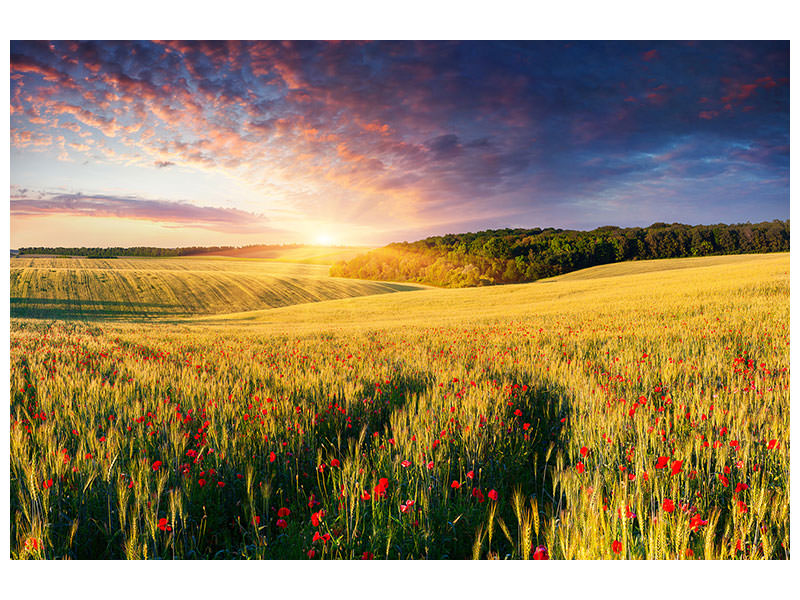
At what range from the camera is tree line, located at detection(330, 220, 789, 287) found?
229 inches

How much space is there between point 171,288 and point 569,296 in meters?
19.8

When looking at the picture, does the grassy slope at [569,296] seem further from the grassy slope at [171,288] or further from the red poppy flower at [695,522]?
the red poppy flower at [695,522]

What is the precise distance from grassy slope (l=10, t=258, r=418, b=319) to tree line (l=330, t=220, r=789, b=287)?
359cm

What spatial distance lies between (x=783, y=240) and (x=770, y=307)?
1.42m

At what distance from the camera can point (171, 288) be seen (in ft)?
68.8

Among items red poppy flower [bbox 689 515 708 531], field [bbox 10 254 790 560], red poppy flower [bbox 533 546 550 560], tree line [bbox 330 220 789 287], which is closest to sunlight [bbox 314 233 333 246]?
field [bbox 10 254 790 560]

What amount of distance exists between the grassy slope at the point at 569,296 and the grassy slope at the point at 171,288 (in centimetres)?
228

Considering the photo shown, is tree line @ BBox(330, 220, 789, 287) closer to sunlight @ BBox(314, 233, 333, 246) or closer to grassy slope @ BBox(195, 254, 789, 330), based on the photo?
grassy slope @ BBox(195, 254, 789, 330)

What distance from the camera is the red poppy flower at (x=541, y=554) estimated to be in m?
1.61

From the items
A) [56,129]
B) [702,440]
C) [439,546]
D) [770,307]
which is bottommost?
[439,546]

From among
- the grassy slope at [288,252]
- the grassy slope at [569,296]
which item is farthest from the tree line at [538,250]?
the grassy slope at [288,252]
